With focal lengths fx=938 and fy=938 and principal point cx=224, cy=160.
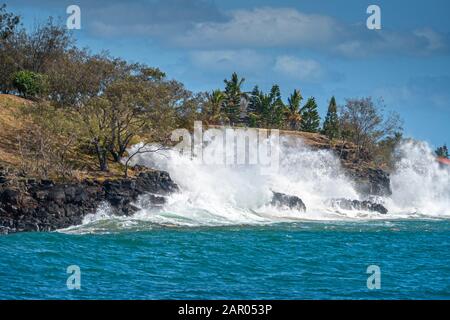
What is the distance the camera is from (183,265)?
3675 cm

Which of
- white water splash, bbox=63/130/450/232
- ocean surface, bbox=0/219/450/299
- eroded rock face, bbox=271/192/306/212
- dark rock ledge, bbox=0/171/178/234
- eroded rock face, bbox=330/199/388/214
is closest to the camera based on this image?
ocean surface, bbox=0/219/450/299

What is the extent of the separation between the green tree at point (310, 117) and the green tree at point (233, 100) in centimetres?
812

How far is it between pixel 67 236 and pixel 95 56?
26.3m

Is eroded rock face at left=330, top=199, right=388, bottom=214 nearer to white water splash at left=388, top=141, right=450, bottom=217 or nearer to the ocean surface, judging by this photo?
white water splash at left=388, top=141, right=450, bottom=217

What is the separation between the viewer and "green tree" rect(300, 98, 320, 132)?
111156mm

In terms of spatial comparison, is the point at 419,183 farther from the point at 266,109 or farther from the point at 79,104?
the point at 79,104

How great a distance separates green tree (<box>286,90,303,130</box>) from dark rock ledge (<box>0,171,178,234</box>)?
190 feet

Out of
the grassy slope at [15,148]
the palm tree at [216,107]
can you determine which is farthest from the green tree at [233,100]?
the grassy slope at [15,148]

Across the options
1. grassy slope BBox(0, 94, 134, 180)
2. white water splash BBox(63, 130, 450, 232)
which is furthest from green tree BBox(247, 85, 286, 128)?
grassy slope BBox(0, 94, 134, 180)

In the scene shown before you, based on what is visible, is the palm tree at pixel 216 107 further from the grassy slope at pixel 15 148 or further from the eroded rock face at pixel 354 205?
the grassy slope at pixel 15 148

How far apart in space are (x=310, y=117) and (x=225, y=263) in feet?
250

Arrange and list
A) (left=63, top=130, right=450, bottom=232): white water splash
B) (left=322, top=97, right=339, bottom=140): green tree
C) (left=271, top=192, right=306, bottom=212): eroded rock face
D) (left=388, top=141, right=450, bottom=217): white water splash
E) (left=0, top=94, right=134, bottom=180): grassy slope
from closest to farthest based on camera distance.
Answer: (left=0, top=94, right=134, bottom=180): grassy slope < (left=63, top=130, right=450, bottom=232): white water splash < (left=271, top=192, right=306, bottom=212): eroded rock face < (left=388, top=141, right=450, bottom=217): white water splash < (left=322, top=97, right=339, bottom=140): green tree

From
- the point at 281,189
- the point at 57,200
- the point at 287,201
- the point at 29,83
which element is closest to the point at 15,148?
the point at 57,200

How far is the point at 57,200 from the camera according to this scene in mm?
49812
